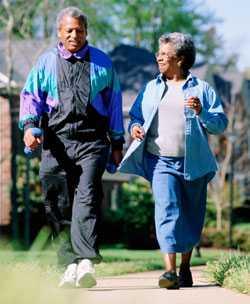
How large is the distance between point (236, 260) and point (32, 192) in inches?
853

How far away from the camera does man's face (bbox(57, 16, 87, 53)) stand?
6949 mm

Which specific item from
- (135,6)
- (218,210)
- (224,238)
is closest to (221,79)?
(135,6)

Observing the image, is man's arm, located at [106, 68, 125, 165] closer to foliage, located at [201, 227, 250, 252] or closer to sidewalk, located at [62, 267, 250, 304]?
sidewalk, located at [62, 267, 250, 304]

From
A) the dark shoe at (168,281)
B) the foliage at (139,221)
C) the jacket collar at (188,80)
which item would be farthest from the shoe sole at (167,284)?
the foliage at (139,221)

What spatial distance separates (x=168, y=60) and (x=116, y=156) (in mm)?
721

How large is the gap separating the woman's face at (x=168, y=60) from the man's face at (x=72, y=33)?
1.84ft

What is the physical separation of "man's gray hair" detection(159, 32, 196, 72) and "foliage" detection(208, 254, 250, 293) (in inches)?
52.4

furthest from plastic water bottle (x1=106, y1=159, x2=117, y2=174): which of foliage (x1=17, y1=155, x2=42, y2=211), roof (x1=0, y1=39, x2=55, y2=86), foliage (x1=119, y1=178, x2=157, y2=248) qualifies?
roof (x1=0, y1=39, x2=55, y2=86)

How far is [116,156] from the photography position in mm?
7172

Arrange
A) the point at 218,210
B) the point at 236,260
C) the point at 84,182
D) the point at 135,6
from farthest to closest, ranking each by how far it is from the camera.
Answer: the point at 135,6 < the point at 218,210 < the point at 236,260 < the point at 84,182

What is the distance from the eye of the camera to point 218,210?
1347 inches

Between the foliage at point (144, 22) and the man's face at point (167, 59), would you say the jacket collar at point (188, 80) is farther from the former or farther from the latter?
the foliage at point (144, 22)

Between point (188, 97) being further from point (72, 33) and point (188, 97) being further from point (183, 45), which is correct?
point (72, 33)

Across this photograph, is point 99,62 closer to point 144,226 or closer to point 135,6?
point 144,226
